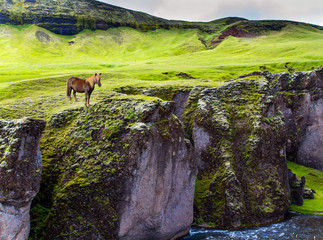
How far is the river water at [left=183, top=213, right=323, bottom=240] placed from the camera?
2559 cm

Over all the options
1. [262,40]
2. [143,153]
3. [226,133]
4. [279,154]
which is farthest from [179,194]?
[262,40]

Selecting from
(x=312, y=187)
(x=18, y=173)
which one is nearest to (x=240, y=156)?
(x=312, y=187)

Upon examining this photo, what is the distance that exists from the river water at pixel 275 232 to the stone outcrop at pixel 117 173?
1913 mm

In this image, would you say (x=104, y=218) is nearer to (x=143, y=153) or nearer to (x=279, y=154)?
(x=143, y=153)

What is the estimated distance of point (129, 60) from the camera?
139 metres

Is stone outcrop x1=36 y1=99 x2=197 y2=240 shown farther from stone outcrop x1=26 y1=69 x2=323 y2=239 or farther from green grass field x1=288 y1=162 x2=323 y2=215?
green grass field x1=288 y1=162 x2=323 y2=215

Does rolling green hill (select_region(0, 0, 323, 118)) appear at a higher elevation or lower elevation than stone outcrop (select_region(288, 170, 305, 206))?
higher

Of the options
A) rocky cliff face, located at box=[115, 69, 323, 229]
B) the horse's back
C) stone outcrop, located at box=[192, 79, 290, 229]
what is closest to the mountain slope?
rocky cliff face, located at box=[115, 69, 323, 229]

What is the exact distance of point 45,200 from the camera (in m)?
21.3

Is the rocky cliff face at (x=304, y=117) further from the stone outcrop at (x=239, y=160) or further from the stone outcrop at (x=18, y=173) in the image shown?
the stone outcrop at (x=18, y=173)

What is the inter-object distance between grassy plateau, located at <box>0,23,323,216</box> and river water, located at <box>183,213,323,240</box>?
4504 mm

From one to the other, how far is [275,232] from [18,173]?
22662 millimetres

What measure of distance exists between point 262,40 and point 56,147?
167063mm

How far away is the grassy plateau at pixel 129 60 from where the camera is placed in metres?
35.5
